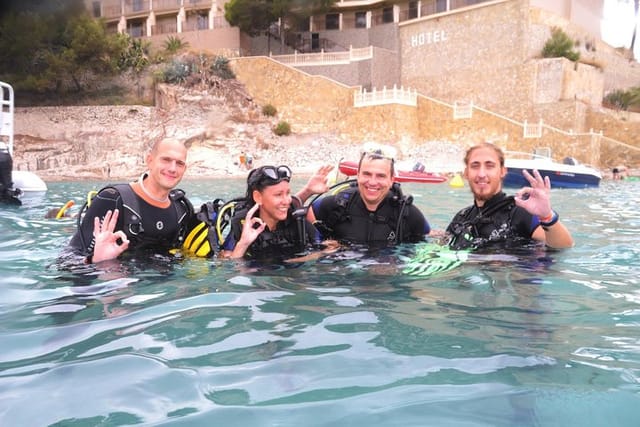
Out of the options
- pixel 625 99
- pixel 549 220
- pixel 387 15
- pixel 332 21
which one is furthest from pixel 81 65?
pixel 625 99

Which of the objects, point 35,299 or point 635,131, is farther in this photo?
point 635,131

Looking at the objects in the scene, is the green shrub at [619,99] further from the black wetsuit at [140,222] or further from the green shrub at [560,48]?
the black wetsuit at [140,222]

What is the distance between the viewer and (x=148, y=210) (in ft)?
13.1

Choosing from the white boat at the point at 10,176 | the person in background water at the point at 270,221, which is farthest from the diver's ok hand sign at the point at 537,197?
the white boat at the point at 10,176

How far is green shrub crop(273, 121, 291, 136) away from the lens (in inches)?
997

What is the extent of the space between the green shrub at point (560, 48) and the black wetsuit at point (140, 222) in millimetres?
26116

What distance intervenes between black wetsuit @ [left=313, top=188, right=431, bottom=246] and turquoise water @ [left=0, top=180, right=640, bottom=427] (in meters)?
0.51

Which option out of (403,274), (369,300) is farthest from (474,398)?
(403,274)

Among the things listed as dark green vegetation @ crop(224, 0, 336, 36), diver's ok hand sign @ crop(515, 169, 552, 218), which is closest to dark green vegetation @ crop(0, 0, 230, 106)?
dark green vegetation @ crop(224, 0, 336, 36)

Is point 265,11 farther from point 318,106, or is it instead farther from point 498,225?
point 498,225

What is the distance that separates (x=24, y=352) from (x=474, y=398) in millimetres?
1915

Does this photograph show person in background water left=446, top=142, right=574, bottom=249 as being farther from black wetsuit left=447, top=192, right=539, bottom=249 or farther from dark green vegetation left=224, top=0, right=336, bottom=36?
dark green vegetation left=224, top=0, right=336, bottom=36

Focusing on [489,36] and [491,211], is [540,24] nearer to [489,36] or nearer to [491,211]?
[489,36]

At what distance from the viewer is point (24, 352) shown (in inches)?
86.8
